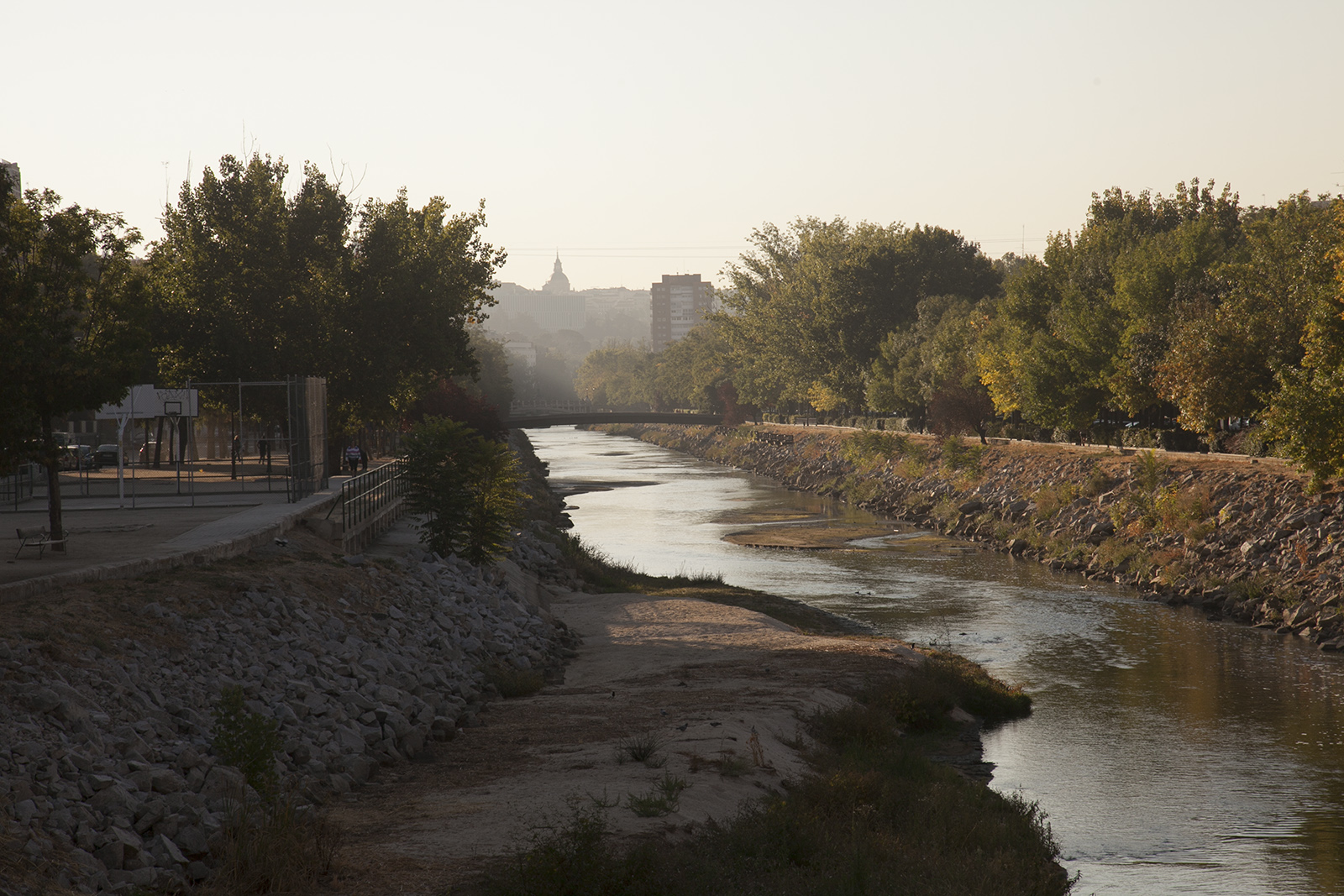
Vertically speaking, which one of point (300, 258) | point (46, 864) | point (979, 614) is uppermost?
point (300, 258)

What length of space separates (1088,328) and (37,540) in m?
48.2

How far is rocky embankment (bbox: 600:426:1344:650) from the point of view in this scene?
33.0 m

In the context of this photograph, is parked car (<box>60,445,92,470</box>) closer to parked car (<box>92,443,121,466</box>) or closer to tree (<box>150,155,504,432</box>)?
parked car (<box>92,443,121,466</box>)

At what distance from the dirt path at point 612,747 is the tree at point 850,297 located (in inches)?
2688

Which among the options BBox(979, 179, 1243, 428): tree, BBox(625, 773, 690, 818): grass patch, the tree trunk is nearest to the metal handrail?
the tree trunk

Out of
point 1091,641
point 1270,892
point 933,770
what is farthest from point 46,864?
point 1091,641

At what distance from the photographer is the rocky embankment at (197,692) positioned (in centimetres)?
1071

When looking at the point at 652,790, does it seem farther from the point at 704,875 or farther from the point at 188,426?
the point at 188,426

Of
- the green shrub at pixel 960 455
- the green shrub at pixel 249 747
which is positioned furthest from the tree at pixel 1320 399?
the green shrub at pixel 249 747

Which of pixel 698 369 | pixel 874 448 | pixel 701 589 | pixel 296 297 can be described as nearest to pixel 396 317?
pixel 296 297

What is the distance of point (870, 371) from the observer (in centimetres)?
9250

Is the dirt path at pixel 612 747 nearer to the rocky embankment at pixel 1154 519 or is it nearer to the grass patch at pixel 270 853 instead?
the grass patch at pixel 270 853

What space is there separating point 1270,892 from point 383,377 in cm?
3814

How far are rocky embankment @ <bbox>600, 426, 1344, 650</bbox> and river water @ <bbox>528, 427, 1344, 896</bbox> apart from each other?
1484mm
